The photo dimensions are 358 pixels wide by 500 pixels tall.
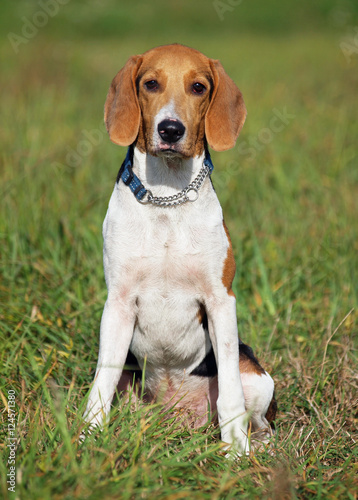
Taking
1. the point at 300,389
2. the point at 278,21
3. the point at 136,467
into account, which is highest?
the point at 278,21

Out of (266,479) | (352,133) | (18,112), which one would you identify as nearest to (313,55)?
(352,133)

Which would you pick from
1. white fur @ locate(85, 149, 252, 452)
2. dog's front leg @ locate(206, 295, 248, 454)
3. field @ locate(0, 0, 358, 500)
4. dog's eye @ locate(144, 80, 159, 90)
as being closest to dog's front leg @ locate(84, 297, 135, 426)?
white fur @ locate(85, 149, 252, 452)

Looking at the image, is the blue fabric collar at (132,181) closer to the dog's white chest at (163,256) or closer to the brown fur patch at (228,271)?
the dog's white chest at (163,256)

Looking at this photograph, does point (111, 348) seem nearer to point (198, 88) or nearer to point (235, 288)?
point (198, 88)

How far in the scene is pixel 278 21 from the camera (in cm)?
2561

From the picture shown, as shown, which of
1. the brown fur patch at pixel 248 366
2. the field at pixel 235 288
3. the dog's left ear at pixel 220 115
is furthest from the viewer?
the brown fur patch at pixel 248 366

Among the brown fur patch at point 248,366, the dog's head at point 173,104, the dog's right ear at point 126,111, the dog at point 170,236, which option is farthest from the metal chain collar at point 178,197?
the brown fur patch at point 248,366

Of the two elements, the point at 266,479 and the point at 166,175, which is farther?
the point at 166,175

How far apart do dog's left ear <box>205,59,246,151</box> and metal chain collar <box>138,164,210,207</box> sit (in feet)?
0.66

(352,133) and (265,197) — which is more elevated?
(352,133)

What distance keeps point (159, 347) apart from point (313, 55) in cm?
1340

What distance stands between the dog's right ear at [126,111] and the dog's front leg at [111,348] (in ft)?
2.62

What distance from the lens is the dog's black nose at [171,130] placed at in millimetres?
2879

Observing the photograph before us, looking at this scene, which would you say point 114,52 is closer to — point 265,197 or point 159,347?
point 265,197
